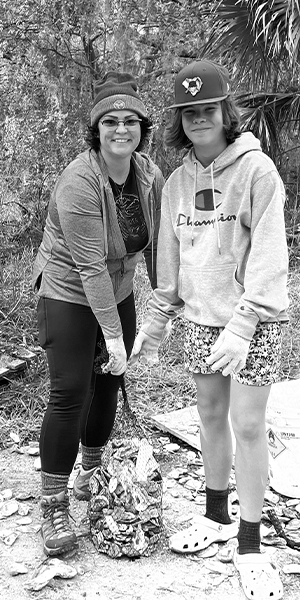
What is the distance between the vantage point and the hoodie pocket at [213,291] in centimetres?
232

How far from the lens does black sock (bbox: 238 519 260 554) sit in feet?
7.94

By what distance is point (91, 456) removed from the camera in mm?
3133

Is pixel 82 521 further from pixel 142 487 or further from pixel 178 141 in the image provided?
pixel 178 141

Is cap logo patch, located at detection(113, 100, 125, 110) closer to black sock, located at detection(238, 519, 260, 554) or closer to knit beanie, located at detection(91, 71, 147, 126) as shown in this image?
knit beanie, located at detection(91, 71, 147, 126)

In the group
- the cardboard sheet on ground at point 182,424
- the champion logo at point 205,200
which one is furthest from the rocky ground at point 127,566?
the champion logo at point 205,200

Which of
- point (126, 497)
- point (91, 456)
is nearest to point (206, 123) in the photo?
point (126, 497)

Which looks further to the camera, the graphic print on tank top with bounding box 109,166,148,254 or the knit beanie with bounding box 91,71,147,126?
the graphic print on tank top with bounding box 109,166,148,254

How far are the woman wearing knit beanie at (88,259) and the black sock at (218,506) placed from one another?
566mm

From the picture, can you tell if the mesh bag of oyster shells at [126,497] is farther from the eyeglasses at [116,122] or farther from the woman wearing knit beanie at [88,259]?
the eyeglasses at [116,122]

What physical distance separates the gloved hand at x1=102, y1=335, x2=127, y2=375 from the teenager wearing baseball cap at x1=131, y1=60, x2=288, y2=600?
274 mm

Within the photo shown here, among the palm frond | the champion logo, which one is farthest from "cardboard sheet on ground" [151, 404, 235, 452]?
the palm frond

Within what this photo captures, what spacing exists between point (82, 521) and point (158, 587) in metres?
0.58

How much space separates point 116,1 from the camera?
21.0 feet

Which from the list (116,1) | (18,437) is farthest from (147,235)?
(116,1)
